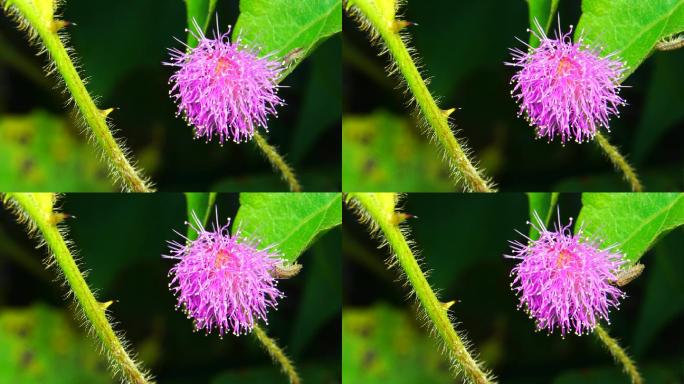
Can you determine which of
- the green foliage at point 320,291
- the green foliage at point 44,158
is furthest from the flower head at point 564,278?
the green foliage at point 44,158

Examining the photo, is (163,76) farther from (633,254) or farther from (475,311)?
(633,254)

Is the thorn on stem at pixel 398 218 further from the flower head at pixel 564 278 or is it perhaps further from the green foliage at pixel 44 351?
the green foliage at pixel 44 351

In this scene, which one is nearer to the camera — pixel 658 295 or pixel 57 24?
pixel 57 24

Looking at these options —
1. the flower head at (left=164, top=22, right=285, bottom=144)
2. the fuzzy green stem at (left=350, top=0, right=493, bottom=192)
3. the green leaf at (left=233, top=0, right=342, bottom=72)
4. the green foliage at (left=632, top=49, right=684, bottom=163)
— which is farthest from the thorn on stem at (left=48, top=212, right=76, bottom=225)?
the green foliage at (left=632, top=49, right=684, bottom=163)

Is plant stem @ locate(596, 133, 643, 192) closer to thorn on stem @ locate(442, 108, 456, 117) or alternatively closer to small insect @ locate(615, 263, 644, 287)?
small insect @ locate(615, 263, 644, 287)

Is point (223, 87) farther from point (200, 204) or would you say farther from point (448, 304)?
point (448, 304)

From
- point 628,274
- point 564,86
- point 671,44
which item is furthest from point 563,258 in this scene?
point 671,44

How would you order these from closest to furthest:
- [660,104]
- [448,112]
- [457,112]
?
[448,112] < [457,112] < [660,104]
